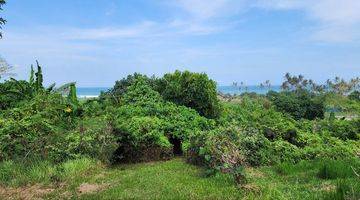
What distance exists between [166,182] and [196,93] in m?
7.14

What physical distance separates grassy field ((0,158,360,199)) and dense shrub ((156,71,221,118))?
509cm

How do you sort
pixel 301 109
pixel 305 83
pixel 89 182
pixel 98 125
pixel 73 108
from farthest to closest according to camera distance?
pixel 305 83 → pixel 301 109 → pixel 73 108 → pixel 98 125 → pixel 89 182

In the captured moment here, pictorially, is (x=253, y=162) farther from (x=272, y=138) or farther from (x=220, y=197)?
(x=220, y=197)

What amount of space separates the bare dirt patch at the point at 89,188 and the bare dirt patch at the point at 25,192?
0.59 m

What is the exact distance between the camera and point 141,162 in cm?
1327

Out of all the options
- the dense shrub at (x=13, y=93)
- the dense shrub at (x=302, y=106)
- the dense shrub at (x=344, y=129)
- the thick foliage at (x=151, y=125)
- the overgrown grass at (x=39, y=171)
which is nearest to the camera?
the overgrown grass at (x=39, y=171)

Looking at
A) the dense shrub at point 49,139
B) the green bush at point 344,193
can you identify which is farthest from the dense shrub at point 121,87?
the green bush at point 344,193

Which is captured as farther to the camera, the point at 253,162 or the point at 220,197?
the point at 253,162

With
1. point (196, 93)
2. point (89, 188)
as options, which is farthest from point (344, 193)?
point (196, 93)

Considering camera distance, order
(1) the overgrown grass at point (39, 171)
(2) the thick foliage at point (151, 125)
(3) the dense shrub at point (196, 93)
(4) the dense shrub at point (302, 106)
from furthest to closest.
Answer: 1. (4) the dense shrub at point (302, 106)
2. (3) the dense shrub at point (196, 93)
3. (2) the thick foliage at point (151, 125)
4. (1) the overgrown grass at point (39, 171)

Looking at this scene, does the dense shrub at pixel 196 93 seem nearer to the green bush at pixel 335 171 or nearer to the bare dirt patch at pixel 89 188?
the green bush at pixel 335 171

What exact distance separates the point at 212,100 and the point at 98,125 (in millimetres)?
5160

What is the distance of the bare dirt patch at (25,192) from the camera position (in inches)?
365

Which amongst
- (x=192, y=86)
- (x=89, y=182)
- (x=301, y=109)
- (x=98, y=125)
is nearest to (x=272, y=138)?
(x=192, y=86)
